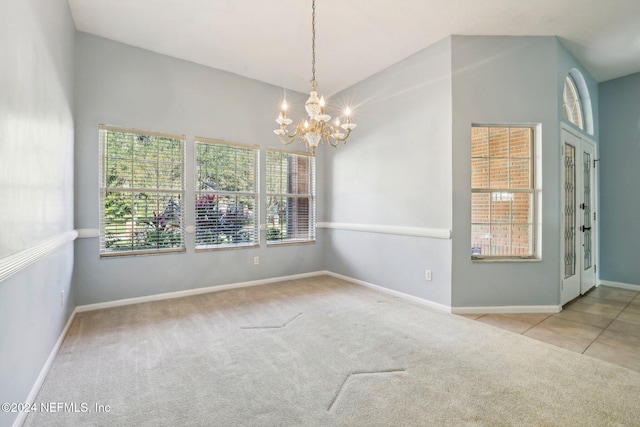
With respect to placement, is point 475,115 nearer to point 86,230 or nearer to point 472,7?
point 472,7

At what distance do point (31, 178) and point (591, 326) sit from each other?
4801mm

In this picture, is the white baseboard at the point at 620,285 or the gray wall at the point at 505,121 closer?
the gray wall at the point at 505,121

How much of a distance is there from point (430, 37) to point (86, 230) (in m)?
4.44

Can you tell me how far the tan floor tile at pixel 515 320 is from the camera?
2.95 m

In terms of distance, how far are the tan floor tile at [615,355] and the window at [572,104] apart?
8.96 feet

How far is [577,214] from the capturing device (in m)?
3.86

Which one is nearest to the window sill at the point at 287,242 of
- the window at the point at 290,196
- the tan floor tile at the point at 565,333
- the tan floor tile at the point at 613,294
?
Answer: the window at the point at 290,196

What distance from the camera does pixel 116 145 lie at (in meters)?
3.52

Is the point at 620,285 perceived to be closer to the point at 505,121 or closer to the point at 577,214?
the point at 577,214

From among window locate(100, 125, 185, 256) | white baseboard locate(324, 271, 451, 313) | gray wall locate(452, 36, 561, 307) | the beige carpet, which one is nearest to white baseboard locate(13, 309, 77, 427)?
the beige carpet

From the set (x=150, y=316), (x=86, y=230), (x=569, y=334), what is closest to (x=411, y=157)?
(x=569, y=334)

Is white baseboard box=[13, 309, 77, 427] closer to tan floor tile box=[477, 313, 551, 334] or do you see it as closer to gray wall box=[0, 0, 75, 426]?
gray wall box=[0, 0, 75, 426]

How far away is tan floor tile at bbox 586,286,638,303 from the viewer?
391cm

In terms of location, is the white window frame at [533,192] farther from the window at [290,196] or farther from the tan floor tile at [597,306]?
the window at [290,196]
